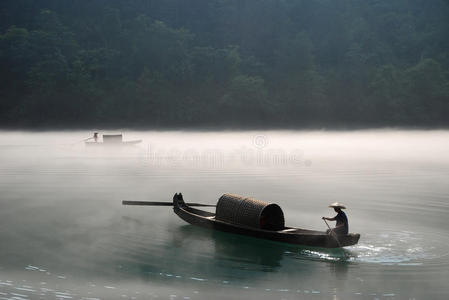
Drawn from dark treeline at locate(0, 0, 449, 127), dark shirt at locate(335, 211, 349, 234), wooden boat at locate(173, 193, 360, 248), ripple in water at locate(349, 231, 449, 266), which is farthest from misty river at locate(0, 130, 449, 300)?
dark treeline at locate(0, 0, 449, 127)

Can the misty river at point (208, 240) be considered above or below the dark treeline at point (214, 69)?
below

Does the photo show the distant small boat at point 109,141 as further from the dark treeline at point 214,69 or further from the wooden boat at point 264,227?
the dark treeline at point 214,69

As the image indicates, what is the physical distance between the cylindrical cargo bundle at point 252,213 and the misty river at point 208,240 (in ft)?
1.33

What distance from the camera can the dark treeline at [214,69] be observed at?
6334 centimetres

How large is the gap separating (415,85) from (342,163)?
1651 inches

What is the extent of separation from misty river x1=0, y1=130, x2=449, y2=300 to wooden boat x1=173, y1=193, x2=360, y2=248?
0.74ft

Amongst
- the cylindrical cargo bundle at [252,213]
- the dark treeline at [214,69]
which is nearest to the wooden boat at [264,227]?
the cylindrical cargo bundle at [252,213]

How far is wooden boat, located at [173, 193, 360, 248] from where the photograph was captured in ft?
32.8

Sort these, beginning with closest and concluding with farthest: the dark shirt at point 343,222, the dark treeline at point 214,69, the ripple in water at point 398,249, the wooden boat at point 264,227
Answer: the ripple in water at point 398,249 < the wooden boat at point 264,227 < the dark shirt at point 343,222 < the dark treeline at point 214,69

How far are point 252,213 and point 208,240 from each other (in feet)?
3.58

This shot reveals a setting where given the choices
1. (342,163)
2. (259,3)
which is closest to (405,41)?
(259,3)

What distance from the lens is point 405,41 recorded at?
74.8 metres

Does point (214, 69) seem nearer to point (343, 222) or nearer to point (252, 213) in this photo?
point (252, 213)

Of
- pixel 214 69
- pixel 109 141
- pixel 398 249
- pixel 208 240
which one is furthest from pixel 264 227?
pixel 214 69
